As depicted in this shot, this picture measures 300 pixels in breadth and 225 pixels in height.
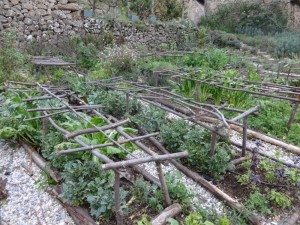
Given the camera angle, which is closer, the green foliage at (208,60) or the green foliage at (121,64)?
the green foliage at (121,64)

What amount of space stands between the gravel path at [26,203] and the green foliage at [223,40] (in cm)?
1126

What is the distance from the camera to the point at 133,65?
7.64 meters

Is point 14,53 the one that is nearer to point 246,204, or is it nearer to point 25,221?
point 25,221

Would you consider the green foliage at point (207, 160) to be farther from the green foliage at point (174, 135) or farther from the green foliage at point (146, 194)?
the green foliage at point (146, 194)

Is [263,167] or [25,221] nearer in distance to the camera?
[25,221]

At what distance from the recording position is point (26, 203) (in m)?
2.90

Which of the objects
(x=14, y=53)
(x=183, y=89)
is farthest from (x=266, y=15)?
(x=14, y=53)

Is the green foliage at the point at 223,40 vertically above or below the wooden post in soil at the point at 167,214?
above

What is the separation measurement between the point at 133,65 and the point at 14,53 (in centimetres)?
303

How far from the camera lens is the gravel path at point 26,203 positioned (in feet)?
8.80

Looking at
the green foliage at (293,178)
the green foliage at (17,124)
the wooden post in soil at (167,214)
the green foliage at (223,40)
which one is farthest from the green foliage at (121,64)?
the green foliage at (223,40)

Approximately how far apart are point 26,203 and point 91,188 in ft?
2.73

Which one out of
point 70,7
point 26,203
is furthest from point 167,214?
point 70,7

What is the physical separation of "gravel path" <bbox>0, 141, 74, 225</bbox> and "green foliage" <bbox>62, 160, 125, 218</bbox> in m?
0.24
